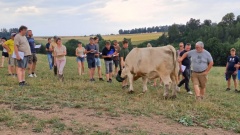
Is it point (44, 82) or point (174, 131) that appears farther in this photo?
point (44, 82)

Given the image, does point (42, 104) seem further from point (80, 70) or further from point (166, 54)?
point (80, 70)

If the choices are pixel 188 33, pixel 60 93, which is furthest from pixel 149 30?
pixel 60 93

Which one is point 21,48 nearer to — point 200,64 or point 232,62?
point 200,64

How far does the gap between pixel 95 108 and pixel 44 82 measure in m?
4.29

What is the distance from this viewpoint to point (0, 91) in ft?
30.4

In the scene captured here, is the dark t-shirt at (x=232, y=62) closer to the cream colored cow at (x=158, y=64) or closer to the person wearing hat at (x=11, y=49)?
the cream colored cow at (x=158, y=64)

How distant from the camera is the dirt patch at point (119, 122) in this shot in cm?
645

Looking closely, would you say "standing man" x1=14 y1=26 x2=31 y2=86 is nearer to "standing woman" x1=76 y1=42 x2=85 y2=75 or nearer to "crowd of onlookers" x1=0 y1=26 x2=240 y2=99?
"crowd of onlookers" x1=0 y1=26 x2=240 y2=99

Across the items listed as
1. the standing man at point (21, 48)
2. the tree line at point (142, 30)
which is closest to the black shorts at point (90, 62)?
the standing man at point (21, 48)

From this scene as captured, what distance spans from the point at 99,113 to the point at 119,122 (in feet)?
2.30

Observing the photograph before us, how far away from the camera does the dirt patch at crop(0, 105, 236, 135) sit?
21.1 feet

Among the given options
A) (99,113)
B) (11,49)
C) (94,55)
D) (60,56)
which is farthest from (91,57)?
(99,113)

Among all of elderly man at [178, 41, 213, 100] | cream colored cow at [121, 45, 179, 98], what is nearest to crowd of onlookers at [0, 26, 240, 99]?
elderly man at [178, 41, 213, 100]

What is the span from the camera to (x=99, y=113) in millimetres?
7297
